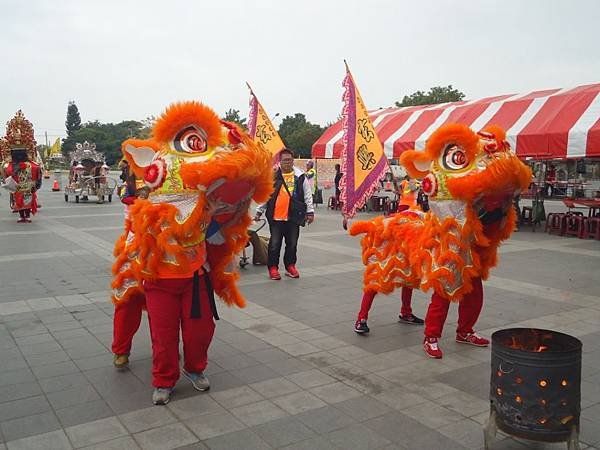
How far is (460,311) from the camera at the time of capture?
4875mm

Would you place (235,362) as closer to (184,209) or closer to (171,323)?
(171,323)

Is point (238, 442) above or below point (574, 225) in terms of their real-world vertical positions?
below

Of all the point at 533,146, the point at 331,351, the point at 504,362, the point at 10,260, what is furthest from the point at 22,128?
the point at 504,362

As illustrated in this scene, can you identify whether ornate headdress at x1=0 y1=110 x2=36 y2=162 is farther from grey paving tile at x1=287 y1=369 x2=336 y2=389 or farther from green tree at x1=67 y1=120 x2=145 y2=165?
green tree at x1=67 y1=120 x2=145 y2=165

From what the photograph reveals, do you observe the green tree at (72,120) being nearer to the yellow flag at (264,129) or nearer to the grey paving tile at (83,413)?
the yellow flag at (264,129)

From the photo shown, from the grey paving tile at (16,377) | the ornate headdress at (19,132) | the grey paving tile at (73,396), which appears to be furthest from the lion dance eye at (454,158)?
the ornate headdress at (19,132)

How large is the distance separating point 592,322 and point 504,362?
3302 millimetres

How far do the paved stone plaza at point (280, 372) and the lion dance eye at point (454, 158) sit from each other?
1.55 metres

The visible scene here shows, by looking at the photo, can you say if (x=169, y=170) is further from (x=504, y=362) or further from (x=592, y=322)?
(x=592, y=322)

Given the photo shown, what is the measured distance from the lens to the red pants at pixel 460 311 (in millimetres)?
4559

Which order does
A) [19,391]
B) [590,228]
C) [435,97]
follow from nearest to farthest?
[19,391] → [590,228] → [435,97]

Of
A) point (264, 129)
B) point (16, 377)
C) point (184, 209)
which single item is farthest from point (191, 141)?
point (264, 129)

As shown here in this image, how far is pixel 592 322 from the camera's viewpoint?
5.60m

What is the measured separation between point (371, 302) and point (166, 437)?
8.04 feet
